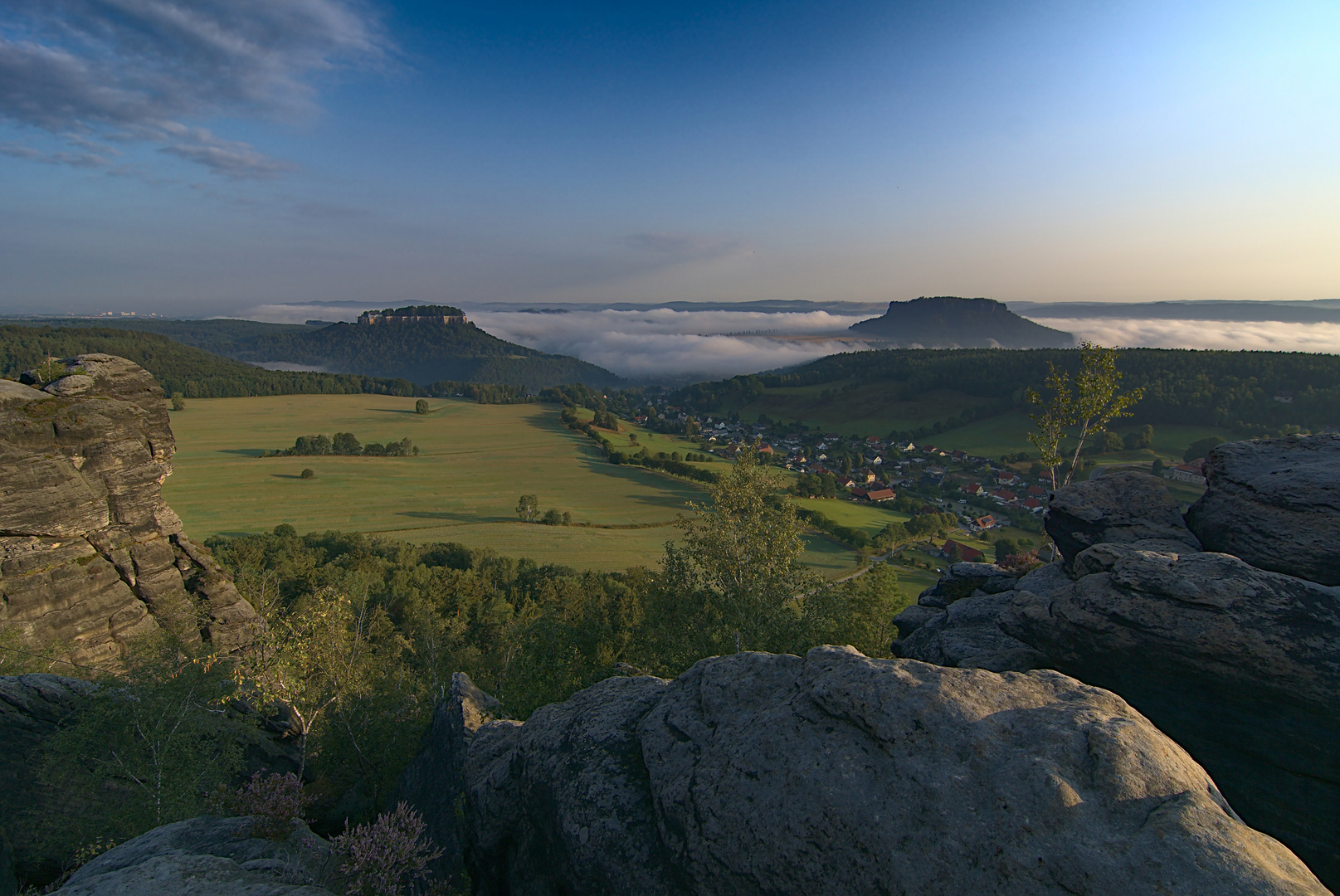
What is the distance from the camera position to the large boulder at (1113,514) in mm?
13758

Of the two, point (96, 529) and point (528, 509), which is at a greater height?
point (96, 529)

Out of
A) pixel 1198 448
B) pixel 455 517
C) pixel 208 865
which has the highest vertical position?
pixel 208 865

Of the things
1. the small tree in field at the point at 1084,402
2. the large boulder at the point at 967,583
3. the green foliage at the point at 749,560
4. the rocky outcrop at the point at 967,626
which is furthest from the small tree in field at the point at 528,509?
the small tree in field at the point at 1084,402

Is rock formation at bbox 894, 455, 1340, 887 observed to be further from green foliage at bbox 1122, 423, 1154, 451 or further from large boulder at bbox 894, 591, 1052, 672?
green foliage at bbox 1122, 423, 1154, 451

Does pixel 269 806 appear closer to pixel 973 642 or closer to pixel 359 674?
pixel 359 674

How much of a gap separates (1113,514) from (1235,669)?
23.4 ft

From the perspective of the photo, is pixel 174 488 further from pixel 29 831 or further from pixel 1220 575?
pixel 1220 575

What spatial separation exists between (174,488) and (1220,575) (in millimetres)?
107530

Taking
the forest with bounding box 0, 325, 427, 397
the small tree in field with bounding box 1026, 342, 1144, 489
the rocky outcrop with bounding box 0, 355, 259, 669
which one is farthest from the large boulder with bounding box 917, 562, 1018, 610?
the forest with bounding box 0, 325, 427, 397

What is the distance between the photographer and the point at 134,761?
13.1 metres

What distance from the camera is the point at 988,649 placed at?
12438 mm

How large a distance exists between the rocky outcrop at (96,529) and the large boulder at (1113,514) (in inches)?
1511

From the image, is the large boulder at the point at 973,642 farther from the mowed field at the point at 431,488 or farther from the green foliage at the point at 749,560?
the mowed field at the point at 431,488


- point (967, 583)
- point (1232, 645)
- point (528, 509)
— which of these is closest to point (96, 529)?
point (967, 583)
